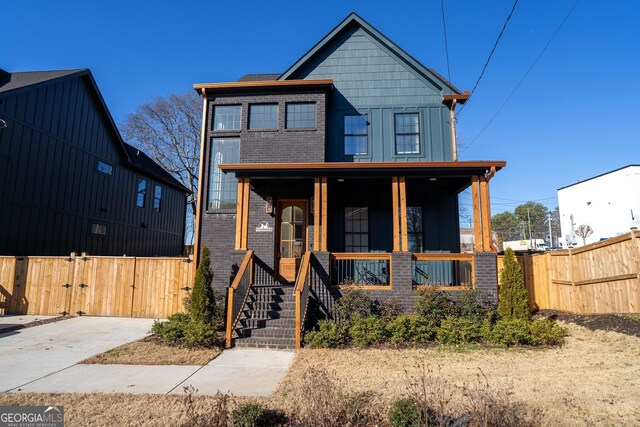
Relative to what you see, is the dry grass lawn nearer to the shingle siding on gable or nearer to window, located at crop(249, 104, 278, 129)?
the shingle siding on gable

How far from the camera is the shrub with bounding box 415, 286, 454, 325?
795 centimetres

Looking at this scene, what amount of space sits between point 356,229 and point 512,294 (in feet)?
14.7

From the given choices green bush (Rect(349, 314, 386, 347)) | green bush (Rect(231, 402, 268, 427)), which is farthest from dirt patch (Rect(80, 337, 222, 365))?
green bush (Rect(231, 402, 268, 427))

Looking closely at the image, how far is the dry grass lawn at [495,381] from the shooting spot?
3.96m

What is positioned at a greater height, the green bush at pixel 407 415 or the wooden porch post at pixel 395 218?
the wooden porch post at pixel 395 218

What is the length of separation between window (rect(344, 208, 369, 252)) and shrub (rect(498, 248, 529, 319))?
381 cm

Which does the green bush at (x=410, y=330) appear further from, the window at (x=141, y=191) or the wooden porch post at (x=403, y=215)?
the window at (x=141, y=191)

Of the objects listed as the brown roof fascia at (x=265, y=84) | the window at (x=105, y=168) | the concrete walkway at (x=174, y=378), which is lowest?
the concrete walkway at (x=174, y=378)

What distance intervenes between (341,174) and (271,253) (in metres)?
3.02

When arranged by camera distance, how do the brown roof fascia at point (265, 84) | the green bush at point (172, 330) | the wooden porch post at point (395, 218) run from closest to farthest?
the green bush at point (172, 330) < the wooden porch post at point (395, 218) < the brown roof fascia at point (265, 84)

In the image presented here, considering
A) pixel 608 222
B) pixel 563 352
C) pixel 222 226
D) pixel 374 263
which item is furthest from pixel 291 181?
pixel 608 222

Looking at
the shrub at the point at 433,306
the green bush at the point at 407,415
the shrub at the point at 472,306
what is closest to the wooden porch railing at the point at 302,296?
the shrub at the point at 433,306

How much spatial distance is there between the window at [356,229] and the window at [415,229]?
1.27 m

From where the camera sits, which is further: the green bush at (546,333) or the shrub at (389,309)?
the shrub at (389,309)
